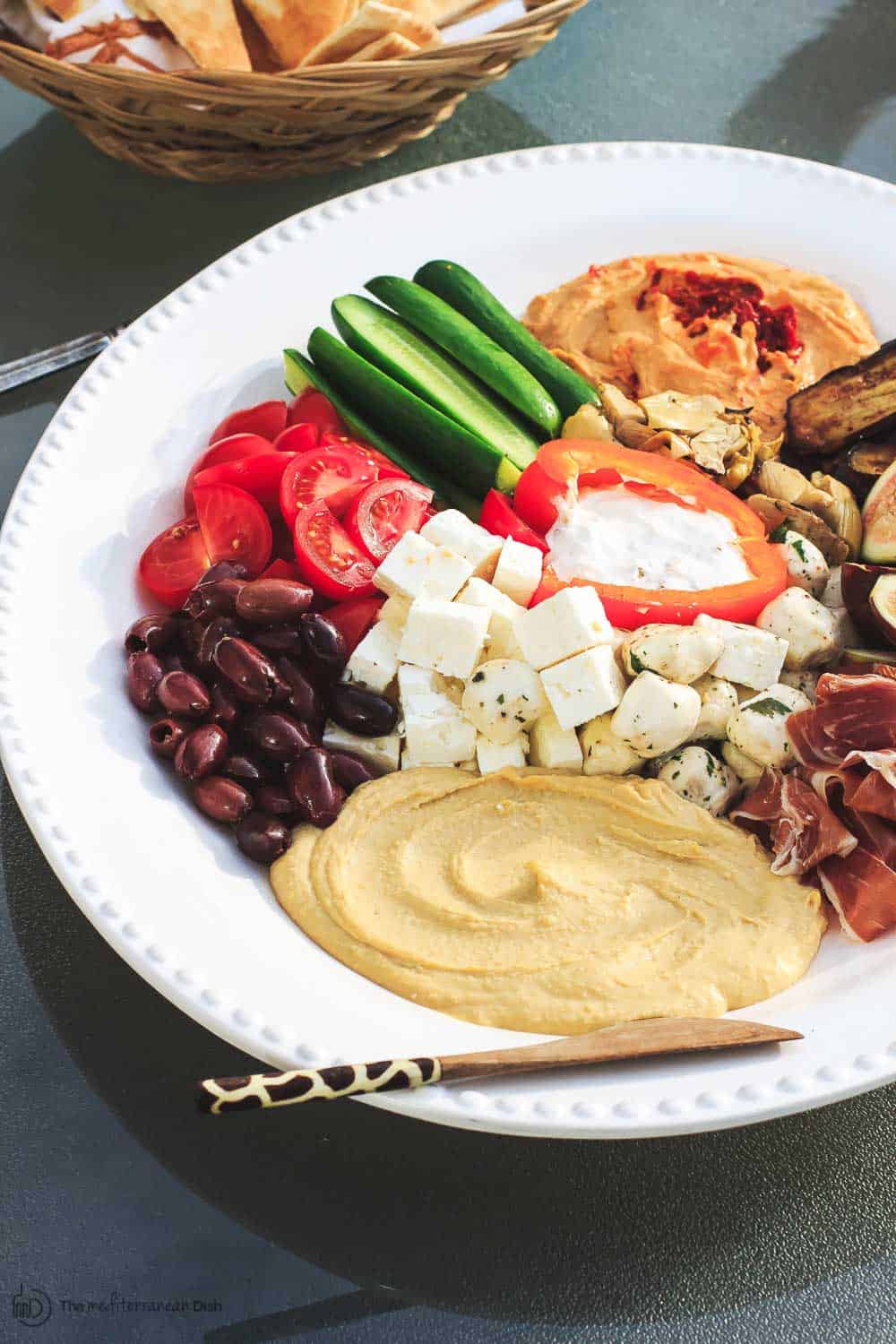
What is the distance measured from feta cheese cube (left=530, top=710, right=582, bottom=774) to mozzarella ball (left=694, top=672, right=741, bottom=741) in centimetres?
27

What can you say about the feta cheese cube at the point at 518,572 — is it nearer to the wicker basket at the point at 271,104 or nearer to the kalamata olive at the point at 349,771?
the kalamata olive at the point at 349,771

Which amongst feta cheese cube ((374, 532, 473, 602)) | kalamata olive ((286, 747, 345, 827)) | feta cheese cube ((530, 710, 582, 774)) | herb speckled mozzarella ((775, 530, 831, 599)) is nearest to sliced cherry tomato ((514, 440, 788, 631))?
herb speckled mozzarella ((775, 530, 831, 599))

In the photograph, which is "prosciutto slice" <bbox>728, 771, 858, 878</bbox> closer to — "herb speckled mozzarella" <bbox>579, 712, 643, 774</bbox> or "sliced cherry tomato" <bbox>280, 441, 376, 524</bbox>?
"herb speckled mozzarella" <bbox>579, 712, 643, 774</bbox>

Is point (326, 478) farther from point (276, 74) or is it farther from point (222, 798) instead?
point (276, 74)

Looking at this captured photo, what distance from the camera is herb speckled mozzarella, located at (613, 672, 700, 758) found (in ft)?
8.71

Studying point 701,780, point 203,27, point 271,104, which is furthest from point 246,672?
point 203,27

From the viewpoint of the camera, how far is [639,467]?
10.7 feet

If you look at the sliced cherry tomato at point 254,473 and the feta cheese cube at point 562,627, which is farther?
the sliced cherry tomato at point 254,473

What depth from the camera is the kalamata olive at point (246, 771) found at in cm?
267

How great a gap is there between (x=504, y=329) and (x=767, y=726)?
143 centimetres

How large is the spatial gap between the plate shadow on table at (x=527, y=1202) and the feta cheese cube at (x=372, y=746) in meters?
0.73

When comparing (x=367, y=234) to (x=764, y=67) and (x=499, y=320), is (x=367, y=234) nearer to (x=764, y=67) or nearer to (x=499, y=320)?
(x=499, y=320)

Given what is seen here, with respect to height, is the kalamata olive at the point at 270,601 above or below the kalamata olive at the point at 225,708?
above

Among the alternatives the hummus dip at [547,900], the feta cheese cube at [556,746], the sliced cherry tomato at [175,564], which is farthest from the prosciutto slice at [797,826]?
the sliced cherry tomato at [175,564]
